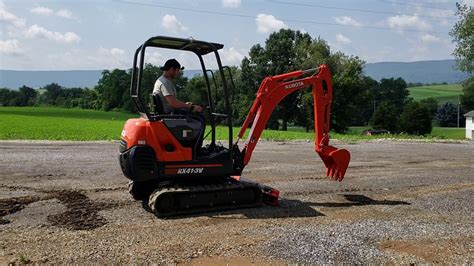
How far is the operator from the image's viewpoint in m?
8.13

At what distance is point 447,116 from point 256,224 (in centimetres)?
11025

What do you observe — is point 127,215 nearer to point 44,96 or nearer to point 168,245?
point 168,245

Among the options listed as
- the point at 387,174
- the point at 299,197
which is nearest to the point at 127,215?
the point at 299,197

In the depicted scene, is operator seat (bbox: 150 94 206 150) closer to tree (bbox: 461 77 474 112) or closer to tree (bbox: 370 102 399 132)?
tree (bbox: 461 77 474 112)

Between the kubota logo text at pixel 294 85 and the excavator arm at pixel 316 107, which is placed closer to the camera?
the excavator arm at pixel 316 107

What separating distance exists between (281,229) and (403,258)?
1784mm

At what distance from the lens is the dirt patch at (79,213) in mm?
7340

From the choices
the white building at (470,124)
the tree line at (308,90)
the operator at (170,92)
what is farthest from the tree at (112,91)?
the operator at (170,92)

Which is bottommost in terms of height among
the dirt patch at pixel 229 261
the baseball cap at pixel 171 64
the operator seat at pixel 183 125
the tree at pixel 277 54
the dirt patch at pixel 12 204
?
the dirt patch at pixel 229 261

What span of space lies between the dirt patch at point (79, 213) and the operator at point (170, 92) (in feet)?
6.69

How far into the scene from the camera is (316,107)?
10.1m

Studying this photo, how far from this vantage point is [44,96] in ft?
426

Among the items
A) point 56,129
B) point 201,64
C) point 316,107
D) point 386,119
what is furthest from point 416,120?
point 201,64

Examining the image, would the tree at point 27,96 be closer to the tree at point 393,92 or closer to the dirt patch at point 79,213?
the tree at point 393,92
